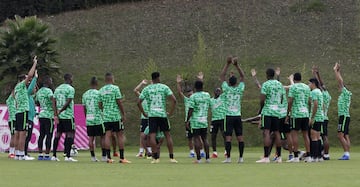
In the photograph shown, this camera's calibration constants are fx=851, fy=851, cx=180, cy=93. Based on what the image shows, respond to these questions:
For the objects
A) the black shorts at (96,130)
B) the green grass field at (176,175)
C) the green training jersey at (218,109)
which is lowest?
the green grass field at (176,175)

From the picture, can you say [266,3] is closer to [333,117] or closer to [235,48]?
[235,48]

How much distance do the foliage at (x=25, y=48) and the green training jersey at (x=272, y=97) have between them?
75.6 ft

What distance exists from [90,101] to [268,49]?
111 feet

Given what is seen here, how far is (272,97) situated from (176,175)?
6400 millimetres

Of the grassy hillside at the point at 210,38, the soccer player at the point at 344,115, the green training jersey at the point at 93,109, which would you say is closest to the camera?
the green training jersey at the point at 93,109

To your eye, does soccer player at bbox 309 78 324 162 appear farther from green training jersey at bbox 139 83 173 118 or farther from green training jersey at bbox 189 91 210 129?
green training jersey at bbox 139 83 173 118

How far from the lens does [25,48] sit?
45.5 m

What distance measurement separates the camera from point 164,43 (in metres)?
59.9

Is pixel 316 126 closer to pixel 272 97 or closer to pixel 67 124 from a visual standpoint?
pixel 272 97

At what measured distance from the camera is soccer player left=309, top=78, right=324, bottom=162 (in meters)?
24.7

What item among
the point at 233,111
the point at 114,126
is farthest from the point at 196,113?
the point at 114,126

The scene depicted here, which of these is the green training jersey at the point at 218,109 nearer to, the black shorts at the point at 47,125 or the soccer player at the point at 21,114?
the black shorts at the point at 47,125

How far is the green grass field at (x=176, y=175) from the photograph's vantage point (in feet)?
53.8

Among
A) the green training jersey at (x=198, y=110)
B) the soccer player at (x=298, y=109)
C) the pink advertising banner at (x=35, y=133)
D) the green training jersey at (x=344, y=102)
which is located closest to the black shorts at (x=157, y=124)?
the green training jersey at (x=198, y=110)
